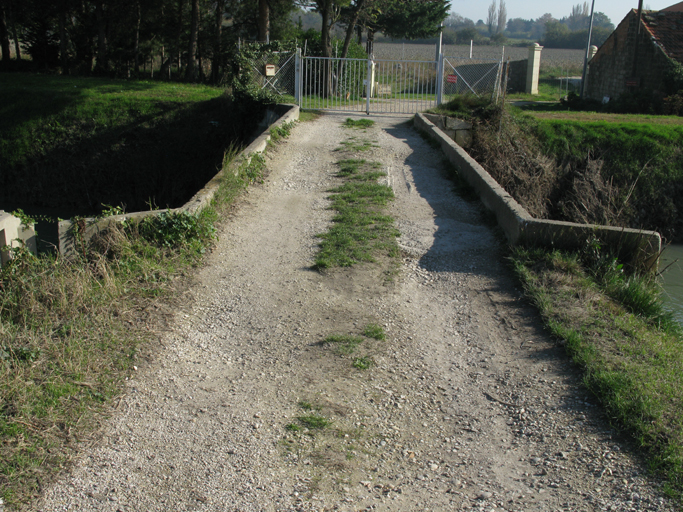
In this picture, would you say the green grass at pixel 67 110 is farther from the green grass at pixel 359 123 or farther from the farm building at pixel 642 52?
the farm building at pixel 642 52

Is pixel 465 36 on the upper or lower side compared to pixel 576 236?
upper

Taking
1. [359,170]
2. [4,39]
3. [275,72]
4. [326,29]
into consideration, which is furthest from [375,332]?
[4,39]

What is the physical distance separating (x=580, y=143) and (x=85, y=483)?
15.1m

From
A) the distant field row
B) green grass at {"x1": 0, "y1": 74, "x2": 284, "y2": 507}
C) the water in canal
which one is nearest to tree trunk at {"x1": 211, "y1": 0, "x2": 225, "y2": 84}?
the distant field row

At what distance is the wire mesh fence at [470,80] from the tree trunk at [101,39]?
1639 cm

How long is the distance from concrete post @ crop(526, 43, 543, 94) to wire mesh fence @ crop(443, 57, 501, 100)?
270 cm

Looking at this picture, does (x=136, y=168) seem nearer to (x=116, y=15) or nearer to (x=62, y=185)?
(x=62, y=185)

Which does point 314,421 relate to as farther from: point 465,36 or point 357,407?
point 465,36

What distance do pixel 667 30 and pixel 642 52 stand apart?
166cm

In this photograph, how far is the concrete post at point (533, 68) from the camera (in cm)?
3322

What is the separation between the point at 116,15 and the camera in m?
29.3

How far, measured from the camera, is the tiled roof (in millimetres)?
25237

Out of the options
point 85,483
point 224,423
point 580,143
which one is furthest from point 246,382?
point 580,143

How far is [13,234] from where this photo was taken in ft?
21.9
